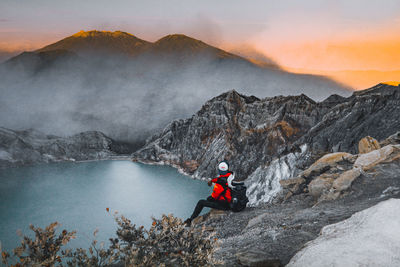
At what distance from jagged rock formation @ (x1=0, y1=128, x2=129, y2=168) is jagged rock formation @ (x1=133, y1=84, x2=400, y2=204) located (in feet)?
35.7

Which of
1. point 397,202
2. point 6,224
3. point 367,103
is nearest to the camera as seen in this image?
point 397,202

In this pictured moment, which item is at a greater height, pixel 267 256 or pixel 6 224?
pixel 267 256

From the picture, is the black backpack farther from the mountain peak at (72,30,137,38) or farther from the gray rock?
the mountain peak at (72,30,137,38)

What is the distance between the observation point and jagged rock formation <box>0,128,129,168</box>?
53.6m

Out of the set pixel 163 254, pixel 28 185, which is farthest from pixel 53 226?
pixel 28 185

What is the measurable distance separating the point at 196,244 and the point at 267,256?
1.31 meters

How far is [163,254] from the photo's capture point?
13.0ft

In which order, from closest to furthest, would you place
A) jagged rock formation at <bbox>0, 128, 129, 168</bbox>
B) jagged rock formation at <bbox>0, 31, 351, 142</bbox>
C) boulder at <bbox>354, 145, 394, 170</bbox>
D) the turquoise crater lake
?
boulder at <bbox>354, 145, 394, 170</bbox>
the turquoise crater lake
jagged rock formation at <bbox>0, 128, 129, 168</bbox>
jagged rock formation at <bbox>0, 31, 351, 142</bbox>

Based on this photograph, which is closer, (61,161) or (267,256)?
(267,256)

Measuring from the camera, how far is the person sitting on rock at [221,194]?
→ 8109 millimetres

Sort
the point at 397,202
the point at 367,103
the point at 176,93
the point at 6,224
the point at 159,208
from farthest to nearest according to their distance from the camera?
the point at 176,93 < the point at 367,103 < the point at 159,208 < the point at 6,224 < the point at 397,202

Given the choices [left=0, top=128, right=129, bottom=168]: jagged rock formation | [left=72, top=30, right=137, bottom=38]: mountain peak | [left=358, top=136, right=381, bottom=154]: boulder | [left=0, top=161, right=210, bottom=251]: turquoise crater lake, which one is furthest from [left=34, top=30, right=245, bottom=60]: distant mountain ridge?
[left=358, top=136, right=381, bottom=154]: boulder

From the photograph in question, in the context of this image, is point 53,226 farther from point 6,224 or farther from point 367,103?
point 367,103

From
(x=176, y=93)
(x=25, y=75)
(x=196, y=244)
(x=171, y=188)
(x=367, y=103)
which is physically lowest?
(x=171, y=188)
